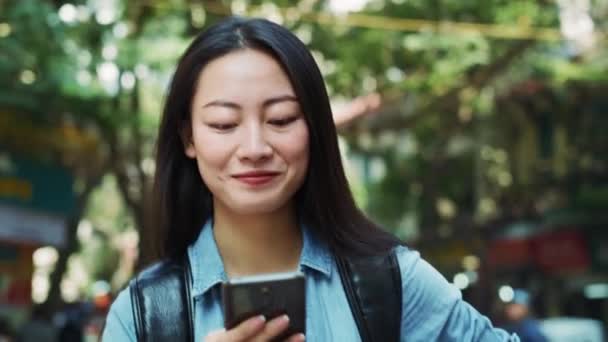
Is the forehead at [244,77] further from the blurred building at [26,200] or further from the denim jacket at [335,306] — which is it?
the blurred building at [26,200]

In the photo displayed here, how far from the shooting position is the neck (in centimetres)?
Result: 192

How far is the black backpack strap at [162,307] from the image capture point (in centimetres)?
172

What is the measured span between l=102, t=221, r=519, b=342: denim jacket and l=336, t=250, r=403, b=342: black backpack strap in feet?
0.05

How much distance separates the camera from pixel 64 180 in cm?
1356

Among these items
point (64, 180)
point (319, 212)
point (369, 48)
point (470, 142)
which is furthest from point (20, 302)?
point (319, 212)

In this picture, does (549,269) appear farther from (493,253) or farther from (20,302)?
(20,302)

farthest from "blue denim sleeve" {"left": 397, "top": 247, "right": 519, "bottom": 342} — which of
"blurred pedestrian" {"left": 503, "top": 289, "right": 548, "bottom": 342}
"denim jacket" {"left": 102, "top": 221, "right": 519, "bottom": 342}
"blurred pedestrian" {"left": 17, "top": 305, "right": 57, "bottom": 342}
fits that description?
"blurred pedestrian" {"left": 17, "top": 305, "right": 57, "bottom": 342}

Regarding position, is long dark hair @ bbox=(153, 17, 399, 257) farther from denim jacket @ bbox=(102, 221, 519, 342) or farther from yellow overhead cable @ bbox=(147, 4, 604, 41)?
yellow overhead cable @ bbox=(147, 4, 604, 41)

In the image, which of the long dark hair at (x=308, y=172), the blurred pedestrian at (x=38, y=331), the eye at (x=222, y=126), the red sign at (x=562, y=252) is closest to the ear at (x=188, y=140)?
the long dark hair at (x=308, y=172)

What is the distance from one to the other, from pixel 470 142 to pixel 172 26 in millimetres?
11224

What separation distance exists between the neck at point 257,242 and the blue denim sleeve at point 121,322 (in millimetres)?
190

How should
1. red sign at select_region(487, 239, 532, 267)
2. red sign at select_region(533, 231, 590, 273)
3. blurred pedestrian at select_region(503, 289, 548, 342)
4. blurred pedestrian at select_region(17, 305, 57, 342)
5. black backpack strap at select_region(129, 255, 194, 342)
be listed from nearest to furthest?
black backpack strap at select_region(129, 255, 194, 342), blurred pedestrian at select_region(503, 289, 548, 342), blurred pedestrian at select_region(17, 305, 57, 342), red sign at select_region(533, 231, 590, 273), red sign at select_region(487, 239, 532, 267)

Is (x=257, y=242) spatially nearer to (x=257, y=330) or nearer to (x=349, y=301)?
(x=349, y=301)

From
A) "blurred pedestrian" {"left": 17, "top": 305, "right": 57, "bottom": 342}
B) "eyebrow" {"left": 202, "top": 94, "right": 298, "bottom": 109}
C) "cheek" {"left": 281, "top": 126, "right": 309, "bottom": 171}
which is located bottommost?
"blurred pedestrian" {"left": 17, "top": 305, "right": 57, "bottom": 342}
